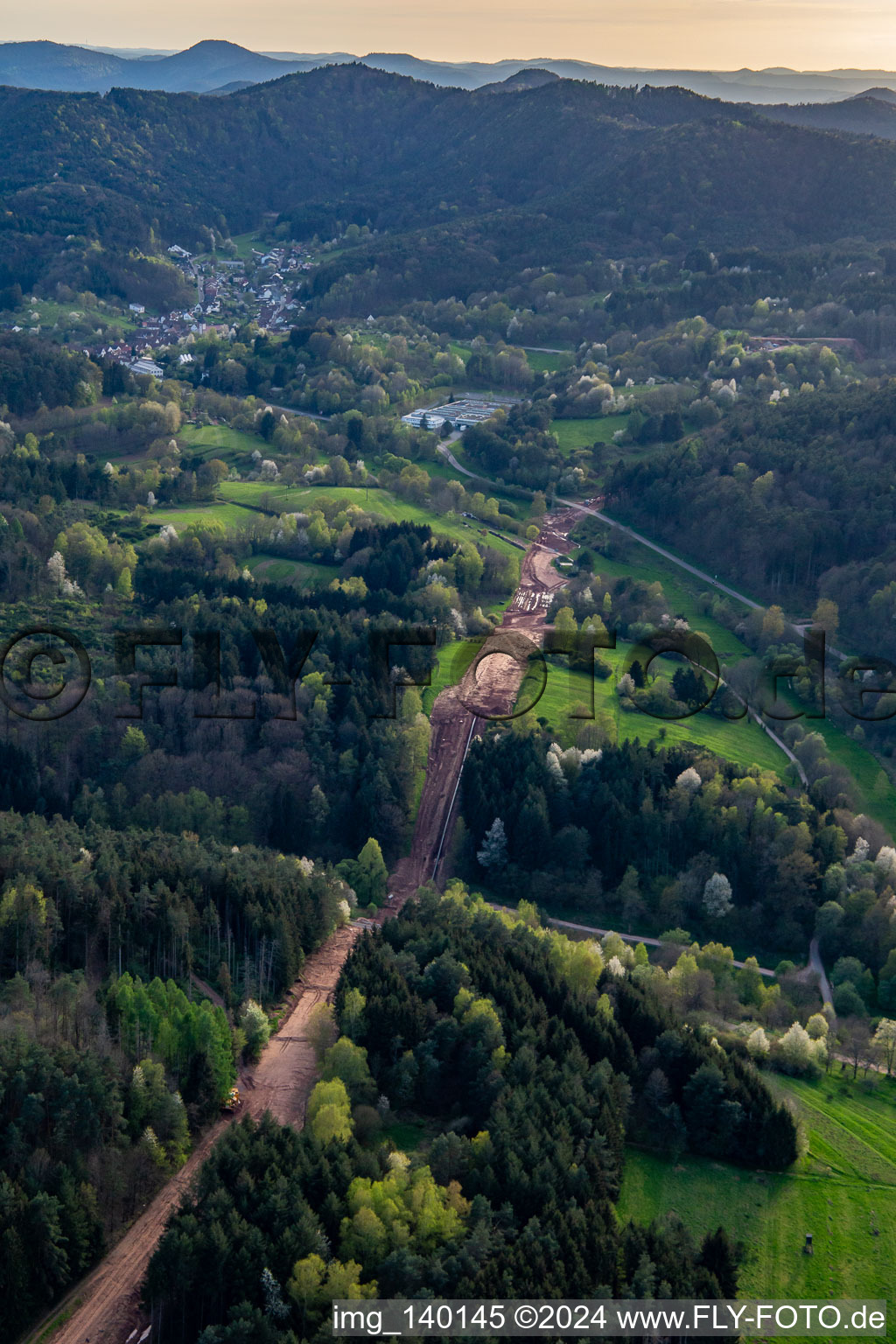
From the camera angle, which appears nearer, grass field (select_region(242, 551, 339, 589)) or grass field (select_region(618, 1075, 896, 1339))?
grass field (select_region(618, 1075, 896, 1339))

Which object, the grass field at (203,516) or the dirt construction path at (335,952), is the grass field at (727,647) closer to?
the dirt construction path at (335,952)

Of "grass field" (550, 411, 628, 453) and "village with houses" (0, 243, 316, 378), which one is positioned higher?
"village with houses" (0, 243, 316, 378)

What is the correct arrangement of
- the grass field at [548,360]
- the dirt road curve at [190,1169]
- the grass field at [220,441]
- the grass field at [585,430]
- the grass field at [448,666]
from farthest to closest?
1. the grass field at [548,360]
2. the grass field at [585,430]
3. the grass field at [220,441]
4. the grass field at [448,666]
5. the dirt road curve at [190,1169]

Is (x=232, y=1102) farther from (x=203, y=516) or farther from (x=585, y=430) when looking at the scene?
(x=585, y=430)

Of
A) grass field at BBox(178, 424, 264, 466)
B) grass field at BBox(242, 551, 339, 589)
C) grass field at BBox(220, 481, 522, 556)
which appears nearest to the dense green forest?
grass field at BBox(242, 551, 339, 589)

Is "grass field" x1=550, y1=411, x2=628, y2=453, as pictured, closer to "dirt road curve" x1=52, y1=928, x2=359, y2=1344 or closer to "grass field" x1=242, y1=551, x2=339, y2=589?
"grass field" x1=242, y1=551, x2=339, y2=589

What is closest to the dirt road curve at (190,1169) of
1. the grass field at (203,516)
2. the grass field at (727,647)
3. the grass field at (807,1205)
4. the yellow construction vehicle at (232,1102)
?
the yellow construction vehicle at (232,1102)

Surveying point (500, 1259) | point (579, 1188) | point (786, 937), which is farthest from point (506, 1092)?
point (786, 937)
